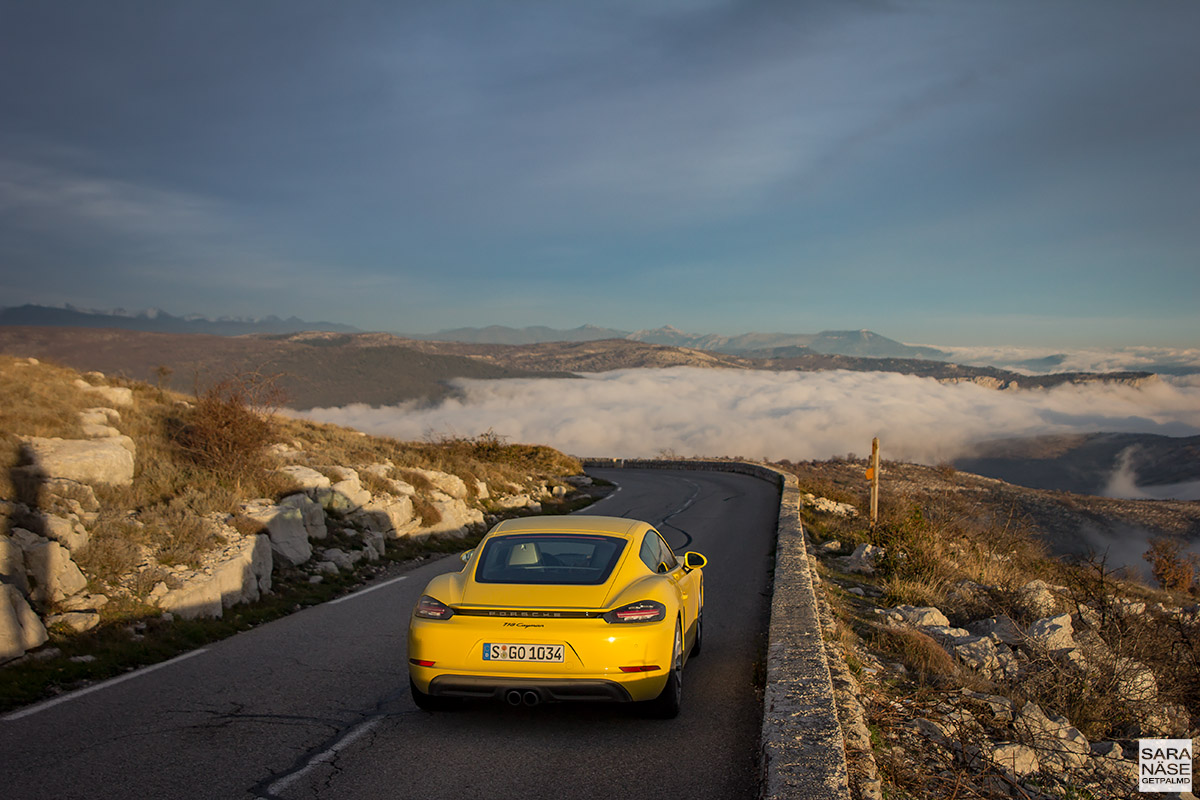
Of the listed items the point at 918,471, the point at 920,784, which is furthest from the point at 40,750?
the point at 918,471

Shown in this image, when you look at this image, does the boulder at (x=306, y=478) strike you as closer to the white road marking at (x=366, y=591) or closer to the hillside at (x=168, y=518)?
the hillside at (x=168, y=518)

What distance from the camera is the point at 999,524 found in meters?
16.7

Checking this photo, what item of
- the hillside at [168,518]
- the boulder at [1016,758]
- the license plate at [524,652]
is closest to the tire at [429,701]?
the license plate at [524,652]

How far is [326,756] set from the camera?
4.83 metres

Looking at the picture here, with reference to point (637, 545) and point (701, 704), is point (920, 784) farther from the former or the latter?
point (637, 545)

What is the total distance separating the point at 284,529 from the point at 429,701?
6920 mm

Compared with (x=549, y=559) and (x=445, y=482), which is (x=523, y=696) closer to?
(x=549, y=559)

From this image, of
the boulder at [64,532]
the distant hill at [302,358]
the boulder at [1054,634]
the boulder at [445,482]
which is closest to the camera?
the boulder at [1054,634]

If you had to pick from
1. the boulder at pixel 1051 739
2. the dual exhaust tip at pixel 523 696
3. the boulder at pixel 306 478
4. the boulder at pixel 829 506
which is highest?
the boulder at pixel 306 478

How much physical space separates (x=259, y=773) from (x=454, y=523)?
38.7 feet

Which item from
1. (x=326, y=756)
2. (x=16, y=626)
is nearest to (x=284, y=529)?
(x=16, y=626)

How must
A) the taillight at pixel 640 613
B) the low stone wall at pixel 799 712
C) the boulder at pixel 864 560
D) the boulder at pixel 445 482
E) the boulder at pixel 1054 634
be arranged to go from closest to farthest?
the low stone wall at pixel 799 712
the taillight at pixel 640 613
the boulder at pixel 1054 634
the boulder at pixel 864 560
the boulder at pixel 445 482

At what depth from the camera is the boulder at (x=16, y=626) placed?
664 centimetres

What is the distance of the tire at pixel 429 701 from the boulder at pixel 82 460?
293 inches
